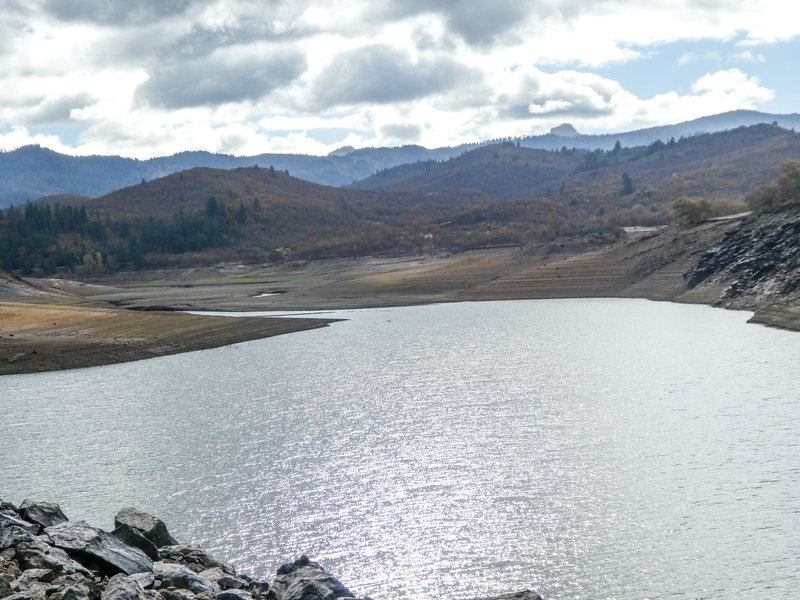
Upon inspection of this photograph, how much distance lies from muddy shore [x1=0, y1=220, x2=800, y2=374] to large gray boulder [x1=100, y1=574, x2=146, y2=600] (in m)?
56.7

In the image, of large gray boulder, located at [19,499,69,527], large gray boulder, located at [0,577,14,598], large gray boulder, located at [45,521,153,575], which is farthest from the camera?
large gray boulder, located at [19,499,69,527]

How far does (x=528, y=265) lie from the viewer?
139375 millimetres

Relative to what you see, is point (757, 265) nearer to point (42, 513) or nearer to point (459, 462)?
point (459, 462)

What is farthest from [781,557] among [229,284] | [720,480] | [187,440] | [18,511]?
[229,284]

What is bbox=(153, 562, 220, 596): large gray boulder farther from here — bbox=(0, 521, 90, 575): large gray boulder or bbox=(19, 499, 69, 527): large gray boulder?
bbox=(19, 499, 69, 527): large gray boulder

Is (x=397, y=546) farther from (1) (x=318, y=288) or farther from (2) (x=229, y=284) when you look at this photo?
(2) (x=229, y=284)

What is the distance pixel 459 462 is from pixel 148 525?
15.2 m

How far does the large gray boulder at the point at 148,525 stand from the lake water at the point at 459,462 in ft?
7.49

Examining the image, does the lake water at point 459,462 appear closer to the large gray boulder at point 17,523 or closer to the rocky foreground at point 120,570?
the rocky foreground at point 120,570

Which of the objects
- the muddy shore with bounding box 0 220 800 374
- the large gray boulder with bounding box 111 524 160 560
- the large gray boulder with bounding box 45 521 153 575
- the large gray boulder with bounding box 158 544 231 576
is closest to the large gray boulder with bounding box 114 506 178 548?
the large gray boulder with bounding box 158 544 231 576

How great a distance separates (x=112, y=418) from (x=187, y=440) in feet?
30.3

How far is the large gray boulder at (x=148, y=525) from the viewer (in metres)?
24.8

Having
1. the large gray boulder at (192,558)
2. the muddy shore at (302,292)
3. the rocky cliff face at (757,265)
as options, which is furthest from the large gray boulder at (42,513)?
the rocky cliff face at (757,265)

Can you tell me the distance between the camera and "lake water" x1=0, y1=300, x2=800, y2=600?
25141 millimetres
